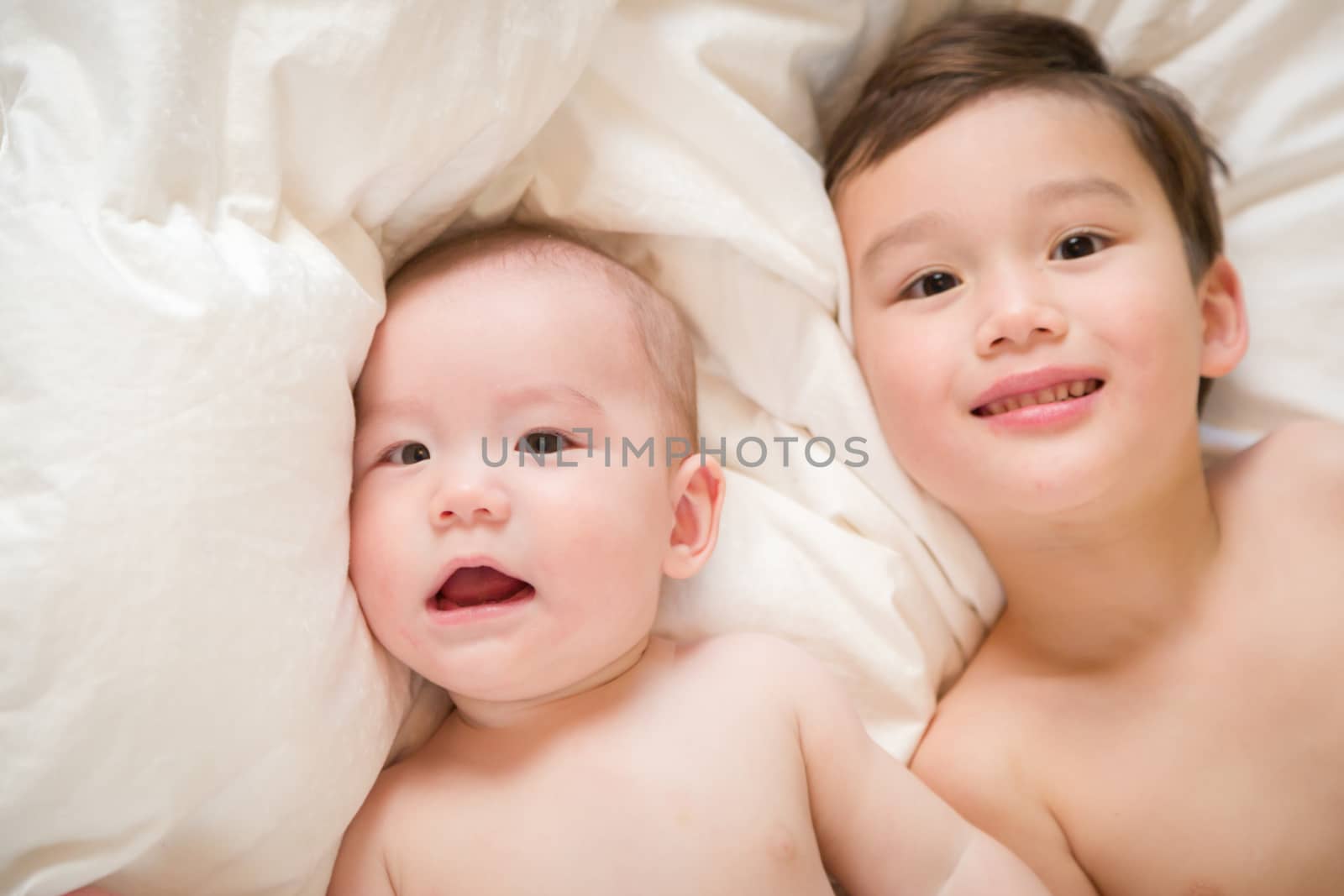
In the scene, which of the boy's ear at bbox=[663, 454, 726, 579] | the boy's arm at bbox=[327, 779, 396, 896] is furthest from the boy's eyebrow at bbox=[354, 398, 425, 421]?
the boy's arm at bbox=[327, 779, 396, 896]

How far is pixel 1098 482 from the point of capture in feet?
3.14

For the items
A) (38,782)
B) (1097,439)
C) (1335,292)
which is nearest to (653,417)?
(1097,439)

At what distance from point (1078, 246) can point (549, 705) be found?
2.30ft

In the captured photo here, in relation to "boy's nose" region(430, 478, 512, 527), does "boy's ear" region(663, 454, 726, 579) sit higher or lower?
lower

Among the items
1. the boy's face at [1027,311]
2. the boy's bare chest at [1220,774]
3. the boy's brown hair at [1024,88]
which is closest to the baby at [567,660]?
the boy's bare chest at [1220,774]

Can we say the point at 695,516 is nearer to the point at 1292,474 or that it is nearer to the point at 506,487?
the point at 506,487

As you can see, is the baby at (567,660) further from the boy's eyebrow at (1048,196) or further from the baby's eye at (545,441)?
the boy's eyebrow at (1048,196)

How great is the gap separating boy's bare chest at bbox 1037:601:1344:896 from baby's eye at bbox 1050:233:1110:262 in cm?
42

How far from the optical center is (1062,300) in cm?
97

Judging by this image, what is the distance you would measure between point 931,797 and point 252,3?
946 mm

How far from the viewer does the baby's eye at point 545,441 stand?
911mm

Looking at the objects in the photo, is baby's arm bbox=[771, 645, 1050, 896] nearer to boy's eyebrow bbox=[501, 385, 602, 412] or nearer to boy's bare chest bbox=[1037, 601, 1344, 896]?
boy's bare chest bbox=[1037, 601, 1344, 896]

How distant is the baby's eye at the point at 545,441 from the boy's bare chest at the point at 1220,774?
23.8 inches

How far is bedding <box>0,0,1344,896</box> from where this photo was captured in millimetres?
716
